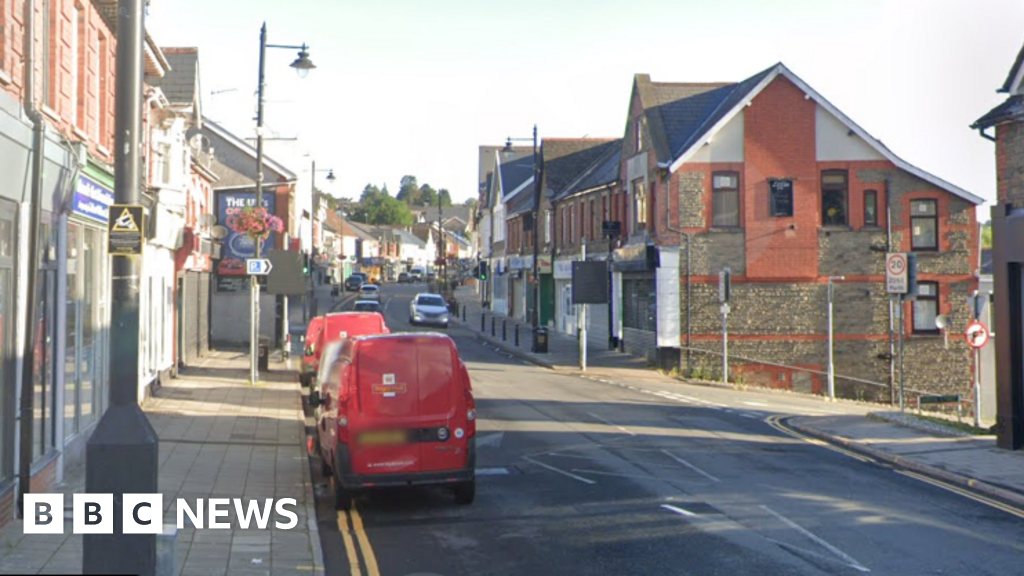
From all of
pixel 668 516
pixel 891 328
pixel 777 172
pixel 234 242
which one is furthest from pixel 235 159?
pixel 668 516

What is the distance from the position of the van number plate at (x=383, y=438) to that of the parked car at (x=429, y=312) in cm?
3708

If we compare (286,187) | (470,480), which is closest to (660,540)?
(470,480)

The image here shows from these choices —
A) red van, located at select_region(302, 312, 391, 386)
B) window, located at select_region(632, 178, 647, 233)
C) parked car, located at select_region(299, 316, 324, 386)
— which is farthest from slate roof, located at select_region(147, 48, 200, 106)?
window, located at select_region(632, 178, 647, 233)

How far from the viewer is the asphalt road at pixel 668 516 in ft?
31.1

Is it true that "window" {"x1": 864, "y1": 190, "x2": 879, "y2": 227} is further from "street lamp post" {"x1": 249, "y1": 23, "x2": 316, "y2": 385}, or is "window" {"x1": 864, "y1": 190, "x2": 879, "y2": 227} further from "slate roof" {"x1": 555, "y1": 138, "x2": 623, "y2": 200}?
"street lamp post" {"x1": 249, "y1": 23, "x2": 316, "y2": 385}

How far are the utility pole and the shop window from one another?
91.3 ft

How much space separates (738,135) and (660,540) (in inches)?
997

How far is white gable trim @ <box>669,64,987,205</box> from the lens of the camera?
3306 centimetres

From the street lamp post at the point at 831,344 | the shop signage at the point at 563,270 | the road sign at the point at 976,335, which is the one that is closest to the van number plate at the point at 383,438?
the road sign at the point at 976,335

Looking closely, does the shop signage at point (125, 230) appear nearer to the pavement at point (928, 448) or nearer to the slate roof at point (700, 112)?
the pavement at point (928, 448)

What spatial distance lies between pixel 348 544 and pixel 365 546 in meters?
0.22

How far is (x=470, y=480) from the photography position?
39.4 ft

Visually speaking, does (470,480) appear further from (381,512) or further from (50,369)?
(50,369)

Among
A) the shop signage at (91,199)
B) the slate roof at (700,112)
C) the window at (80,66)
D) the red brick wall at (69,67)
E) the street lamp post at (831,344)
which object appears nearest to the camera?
the red brick wall at (69,67)
